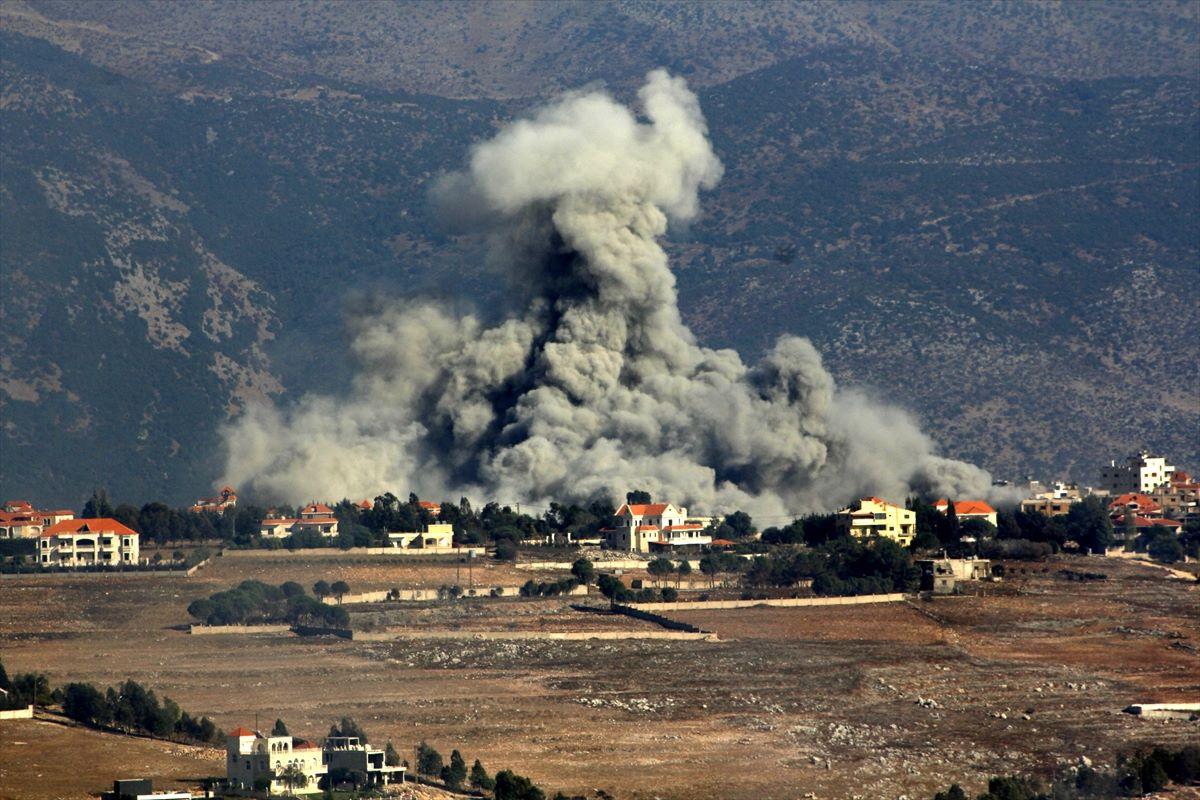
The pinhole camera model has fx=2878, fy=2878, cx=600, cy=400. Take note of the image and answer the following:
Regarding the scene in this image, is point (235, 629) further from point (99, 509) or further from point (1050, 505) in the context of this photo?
point (1050, 505)

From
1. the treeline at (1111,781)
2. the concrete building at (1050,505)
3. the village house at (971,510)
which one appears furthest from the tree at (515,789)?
the concrete building at (1050,505)

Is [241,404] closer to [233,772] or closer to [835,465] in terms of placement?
[835,465]

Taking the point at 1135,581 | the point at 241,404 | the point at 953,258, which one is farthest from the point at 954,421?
the point at 1135,581

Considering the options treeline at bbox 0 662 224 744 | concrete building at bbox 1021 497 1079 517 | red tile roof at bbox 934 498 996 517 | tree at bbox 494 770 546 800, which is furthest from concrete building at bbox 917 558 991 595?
tree at bbox 494 770 546 800

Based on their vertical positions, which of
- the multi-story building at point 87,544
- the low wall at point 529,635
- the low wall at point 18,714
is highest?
the multi-story building at point 87,544

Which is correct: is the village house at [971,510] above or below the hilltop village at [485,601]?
above

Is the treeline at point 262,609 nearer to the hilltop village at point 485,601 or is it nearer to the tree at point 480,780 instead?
the hilltop village at point 485,601

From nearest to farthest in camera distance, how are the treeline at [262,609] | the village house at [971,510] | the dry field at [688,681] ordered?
the dry field at [688,681]
the treeline at [262,609]
the village house at [971,510]
